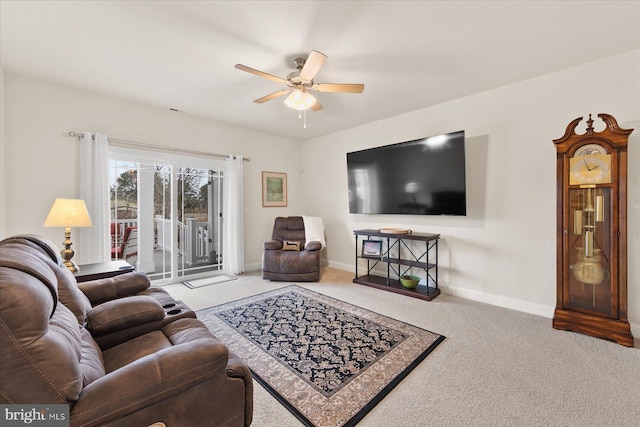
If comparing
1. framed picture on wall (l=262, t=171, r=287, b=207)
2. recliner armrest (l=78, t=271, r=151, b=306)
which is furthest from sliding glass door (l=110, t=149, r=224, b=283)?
recliner armrest (l=78, t=271, r=151, b=306)

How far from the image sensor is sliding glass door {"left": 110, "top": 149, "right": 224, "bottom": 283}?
3.79m

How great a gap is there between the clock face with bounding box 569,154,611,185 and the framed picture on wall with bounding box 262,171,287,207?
170 inches

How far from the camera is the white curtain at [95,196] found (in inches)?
131

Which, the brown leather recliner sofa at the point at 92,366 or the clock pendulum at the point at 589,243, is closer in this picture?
the brown leather recliner sofa at the point at 92,366

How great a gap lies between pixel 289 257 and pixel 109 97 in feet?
10.7

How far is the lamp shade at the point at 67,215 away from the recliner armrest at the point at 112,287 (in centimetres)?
84

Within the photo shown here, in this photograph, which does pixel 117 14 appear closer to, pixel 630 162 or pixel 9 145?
pixel 9 145

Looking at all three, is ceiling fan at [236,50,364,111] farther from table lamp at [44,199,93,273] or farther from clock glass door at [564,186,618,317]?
clock glass door at [564,186,618,317]

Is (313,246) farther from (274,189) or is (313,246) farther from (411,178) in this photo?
(411,178)

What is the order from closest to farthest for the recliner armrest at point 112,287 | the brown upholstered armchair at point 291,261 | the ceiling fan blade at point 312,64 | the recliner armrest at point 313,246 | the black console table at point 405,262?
the recliner armrest at point 112,287, the ceiling fan blade at point 312,64, the black console table at point 405,262, the brown upholstered armchair at point 291,261, the recliner armrest at point 313,246

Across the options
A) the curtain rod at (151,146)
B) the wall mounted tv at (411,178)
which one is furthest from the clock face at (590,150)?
the curtain rod at (151,146)

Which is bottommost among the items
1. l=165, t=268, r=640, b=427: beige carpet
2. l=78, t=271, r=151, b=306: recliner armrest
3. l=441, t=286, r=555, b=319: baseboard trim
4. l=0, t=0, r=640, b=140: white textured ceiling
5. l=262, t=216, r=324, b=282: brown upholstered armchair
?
l=165, t=268, r=640, b=427: beige carpet

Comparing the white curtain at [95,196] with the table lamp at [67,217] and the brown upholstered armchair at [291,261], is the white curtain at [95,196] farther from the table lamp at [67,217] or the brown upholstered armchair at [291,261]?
the brown upholstered armchair at [291,261]

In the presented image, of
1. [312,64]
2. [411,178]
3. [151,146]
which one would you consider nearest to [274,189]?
[151,146]
